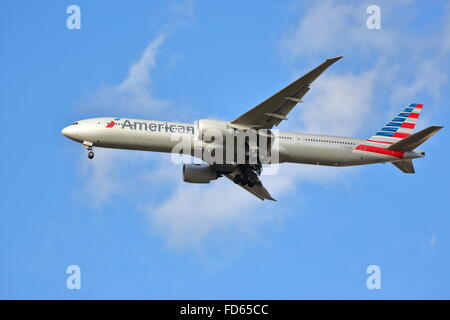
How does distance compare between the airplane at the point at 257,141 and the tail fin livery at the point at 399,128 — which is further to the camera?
the tail fin livery at the point at 399,128

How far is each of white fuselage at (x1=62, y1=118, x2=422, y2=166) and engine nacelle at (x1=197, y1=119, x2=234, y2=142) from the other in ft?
4.21

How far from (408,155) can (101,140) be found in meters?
23.7

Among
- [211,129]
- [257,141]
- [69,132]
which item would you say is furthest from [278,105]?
[69,132]

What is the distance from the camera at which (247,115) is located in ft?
159

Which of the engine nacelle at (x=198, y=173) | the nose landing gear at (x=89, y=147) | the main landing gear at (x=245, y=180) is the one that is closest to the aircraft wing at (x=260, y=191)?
the main landing gear at (x=245, y=180)

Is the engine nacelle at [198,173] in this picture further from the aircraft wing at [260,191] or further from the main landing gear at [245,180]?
the aircraft wing at [260,191]

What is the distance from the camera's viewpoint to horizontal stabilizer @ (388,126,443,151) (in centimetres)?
4852

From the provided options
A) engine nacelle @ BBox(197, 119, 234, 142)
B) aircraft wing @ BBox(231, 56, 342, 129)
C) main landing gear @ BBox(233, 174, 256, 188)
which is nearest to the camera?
aircraft wing @ BBox(231, 56, 342, 129)

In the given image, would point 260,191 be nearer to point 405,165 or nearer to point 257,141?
A: point 257,141

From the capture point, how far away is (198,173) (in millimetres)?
54688

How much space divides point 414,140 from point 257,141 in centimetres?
1196

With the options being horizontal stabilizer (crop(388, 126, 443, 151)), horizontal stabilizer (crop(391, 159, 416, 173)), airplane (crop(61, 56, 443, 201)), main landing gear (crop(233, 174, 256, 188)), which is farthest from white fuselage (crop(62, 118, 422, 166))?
main landing gear (crop(233, 174, 256, 188))

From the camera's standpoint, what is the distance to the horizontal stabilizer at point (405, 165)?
53.2 m

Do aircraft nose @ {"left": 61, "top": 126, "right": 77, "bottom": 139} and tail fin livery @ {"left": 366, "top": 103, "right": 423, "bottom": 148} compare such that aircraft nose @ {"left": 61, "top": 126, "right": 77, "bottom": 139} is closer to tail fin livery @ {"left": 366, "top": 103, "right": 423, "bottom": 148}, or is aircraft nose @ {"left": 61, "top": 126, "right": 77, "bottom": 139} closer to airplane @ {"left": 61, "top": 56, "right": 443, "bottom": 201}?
airplane @ {"left": 61, "top": 56, "right": 443, "bottom": 201}
